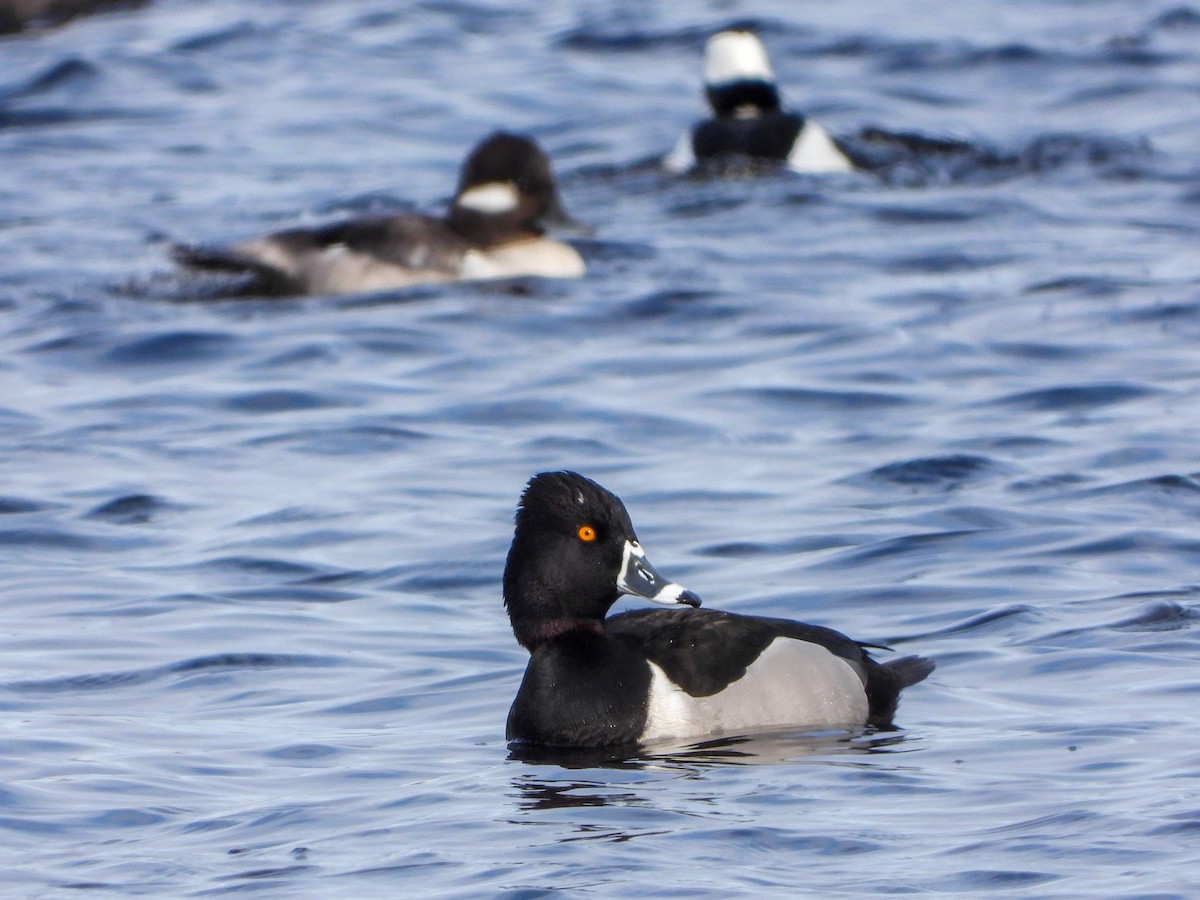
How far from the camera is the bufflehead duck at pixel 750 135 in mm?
16875

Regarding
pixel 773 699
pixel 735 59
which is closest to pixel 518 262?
pixel 735 59

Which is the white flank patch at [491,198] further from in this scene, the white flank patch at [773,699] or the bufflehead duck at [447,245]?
the white flank patch at [773,699]

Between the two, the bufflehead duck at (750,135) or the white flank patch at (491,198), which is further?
the bufflehead duck at (750,135)

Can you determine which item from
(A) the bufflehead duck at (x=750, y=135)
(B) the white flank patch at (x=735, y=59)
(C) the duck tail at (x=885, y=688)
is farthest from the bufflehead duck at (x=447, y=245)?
(C) the duck tail at (x=885, y=688)

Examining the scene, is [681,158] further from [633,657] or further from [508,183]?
[633,657]

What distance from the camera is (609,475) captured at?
32.9 ft

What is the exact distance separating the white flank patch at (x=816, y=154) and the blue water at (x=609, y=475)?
45cm

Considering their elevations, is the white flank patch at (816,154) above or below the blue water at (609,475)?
above

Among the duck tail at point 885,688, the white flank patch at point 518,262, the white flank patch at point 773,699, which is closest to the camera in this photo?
the white flank patch at point 773,699

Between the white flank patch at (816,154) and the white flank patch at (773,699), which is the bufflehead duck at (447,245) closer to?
the white flank patch at (816,154)

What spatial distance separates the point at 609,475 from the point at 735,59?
8.91 m

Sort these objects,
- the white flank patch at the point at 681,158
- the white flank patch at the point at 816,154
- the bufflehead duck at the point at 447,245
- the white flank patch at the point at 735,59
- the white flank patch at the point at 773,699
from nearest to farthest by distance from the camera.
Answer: the white flank patch at the point at 773,699 < the bufflehead duck at the point at 447,245 < the white flank patch at the point at 816,154 < the white flank patch at the point at 681,158 < the white flank patch at the point at 735,59

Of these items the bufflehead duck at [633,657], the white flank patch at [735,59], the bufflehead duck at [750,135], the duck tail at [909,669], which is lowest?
the duck tail at [909,669]

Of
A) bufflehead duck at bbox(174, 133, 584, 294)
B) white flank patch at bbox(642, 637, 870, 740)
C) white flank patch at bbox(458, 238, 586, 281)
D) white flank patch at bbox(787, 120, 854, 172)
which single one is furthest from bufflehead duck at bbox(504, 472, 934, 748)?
white flank patch at bbox(787, 120, 854, 172)
